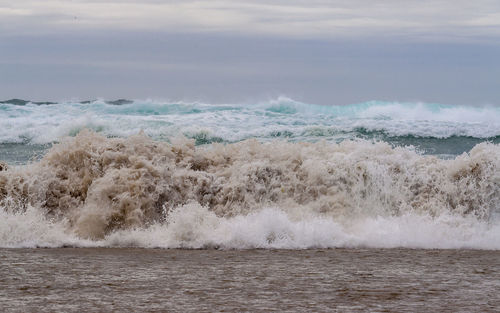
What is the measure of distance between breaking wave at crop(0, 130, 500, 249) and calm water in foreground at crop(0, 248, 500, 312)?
0.42 metres

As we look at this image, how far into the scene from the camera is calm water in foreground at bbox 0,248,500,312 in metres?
5.43

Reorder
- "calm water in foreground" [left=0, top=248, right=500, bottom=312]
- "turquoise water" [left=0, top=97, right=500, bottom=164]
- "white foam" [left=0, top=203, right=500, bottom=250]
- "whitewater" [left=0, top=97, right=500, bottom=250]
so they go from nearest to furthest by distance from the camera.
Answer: "calm water in foreground" [left=0, top=248, right=500, bottom=312] → "white foam" [left=0, top=203, right=500, bottom=250] → "whitewater" [left=0, top=97, right=500, bottom=250] → "turquoise water" [left=0, top=97, right=500, bottom=164]

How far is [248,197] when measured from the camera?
947 centimetres

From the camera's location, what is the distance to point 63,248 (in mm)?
8078

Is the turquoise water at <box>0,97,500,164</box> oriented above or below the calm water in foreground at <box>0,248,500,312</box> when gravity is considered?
above

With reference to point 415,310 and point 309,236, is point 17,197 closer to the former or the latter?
point 309,236

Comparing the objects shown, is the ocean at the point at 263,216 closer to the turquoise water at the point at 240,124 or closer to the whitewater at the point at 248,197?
the whitewater at the point at 248,197

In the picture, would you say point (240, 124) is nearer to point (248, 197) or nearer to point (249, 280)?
point (248, 197)

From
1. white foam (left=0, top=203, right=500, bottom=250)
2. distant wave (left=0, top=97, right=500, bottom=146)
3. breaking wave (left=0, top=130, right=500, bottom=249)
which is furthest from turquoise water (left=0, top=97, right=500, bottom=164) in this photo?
white foam (left=0, top=203, right=500, bottom=250)

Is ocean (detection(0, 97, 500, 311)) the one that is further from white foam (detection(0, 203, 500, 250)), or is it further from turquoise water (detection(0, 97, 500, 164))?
turquoise water (detection(0, 97, 500, 164))

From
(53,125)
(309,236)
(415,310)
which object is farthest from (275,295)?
(53,125)

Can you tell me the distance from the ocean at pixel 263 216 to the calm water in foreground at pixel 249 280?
3cm

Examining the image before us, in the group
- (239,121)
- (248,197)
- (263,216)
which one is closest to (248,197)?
(248,197)

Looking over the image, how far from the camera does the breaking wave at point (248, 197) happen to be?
8336 mm
